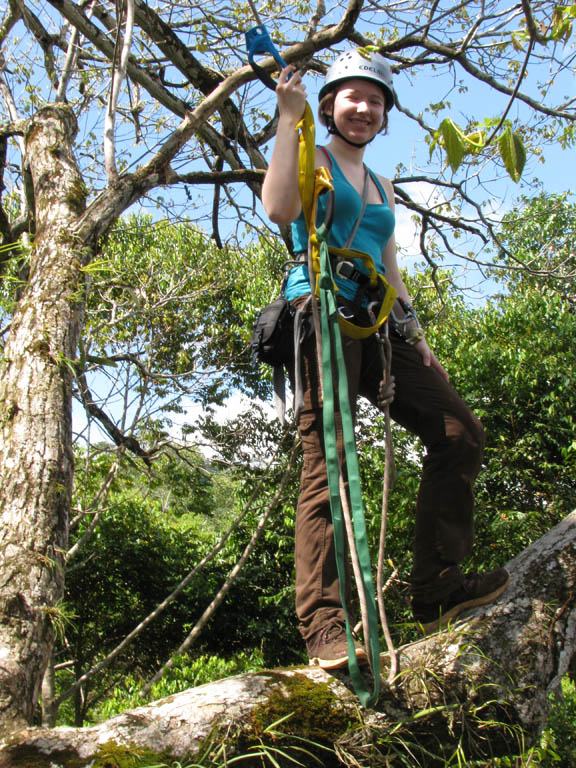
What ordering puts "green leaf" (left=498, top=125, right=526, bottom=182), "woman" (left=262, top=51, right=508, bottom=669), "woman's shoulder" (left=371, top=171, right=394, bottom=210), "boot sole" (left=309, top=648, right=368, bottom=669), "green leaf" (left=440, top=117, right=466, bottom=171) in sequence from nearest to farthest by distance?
"boot sole" (left=309, top=648, right=368, bottom=669)
"woman" (left=262, top=51, right=508, bottom=669)
"green leaf" (left=440, top=117, right=466, bottom=171)
"green leaf" (left=498, top=125, right=526, bottom=182)
"woman's shoulder" (left=371, top=171, right=394, bottom=210)

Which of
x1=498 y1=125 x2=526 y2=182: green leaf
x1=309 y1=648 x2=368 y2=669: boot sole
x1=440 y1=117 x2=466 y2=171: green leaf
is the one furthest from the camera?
x1=498 y1=125 x2=526 y2=182: green leaf

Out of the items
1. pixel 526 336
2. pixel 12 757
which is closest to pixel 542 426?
pixel 526 336

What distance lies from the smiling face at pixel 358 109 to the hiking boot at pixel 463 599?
65.5 inches

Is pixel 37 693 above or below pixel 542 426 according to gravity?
below

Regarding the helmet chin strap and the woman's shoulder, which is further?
the woman's shoulder

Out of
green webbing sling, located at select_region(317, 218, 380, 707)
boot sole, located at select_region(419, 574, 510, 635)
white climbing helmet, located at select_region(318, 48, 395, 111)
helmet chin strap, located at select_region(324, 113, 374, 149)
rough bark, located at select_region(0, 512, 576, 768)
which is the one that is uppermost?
white climbing helmet, located at select_region(318, 48, 395, 111)

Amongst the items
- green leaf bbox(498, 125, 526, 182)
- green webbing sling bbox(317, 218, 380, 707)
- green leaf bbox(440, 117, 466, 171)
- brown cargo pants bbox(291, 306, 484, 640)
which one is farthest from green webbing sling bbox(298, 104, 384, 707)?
green leaf bbox(498, 125, 526, 182)

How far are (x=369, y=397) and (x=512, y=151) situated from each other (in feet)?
3.40

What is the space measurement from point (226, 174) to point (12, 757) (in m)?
3.79

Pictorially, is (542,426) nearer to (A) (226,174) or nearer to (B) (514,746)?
(A) (226,174)

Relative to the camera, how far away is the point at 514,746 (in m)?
1.97

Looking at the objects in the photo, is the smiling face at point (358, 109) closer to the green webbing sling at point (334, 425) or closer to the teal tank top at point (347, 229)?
the teal tank top at point (347, 229)

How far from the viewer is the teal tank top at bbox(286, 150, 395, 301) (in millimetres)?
Answer: 2236

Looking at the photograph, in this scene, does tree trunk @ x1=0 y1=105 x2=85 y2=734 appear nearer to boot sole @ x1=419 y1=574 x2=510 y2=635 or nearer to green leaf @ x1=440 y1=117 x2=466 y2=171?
boot sole @ x1=419 y1=574 x2=510 y2=635
